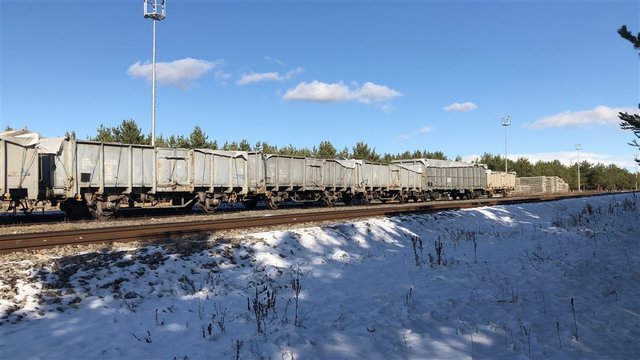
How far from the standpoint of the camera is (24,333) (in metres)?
5.32

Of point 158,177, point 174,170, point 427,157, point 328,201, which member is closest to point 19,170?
point 158,177

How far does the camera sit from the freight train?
15.4m

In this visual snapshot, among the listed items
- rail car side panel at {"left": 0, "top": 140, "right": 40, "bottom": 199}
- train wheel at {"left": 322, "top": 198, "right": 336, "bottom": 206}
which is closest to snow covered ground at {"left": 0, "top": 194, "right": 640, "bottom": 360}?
rail car side panel at {"left": 0, "top": 140, "right": 40, "bottom": 199}

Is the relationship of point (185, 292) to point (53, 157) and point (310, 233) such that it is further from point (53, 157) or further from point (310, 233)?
point (53, 157)

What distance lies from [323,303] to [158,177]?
1497 centimetres

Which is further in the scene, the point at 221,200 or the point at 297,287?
the point at 221,200

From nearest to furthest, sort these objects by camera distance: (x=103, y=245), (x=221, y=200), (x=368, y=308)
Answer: (x=368, y=308)
(x=103, y=245)
(x=221, y=200)

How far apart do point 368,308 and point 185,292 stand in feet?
9.43

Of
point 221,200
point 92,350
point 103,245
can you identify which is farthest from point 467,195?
point 92,350

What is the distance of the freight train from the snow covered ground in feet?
28.0

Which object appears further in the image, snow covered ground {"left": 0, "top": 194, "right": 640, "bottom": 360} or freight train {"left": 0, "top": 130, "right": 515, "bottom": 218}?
freight train {"left": 0, "top": 130, "right": 515, "bottom": 218}

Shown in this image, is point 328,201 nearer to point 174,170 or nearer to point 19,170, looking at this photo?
point 174,170

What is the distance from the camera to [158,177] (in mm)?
19719

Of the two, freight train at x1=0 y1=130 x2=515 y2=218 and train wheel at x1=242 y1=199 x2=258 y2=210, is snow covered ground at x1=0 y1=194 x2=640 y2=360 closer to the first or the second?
freight train at x1=0 y1=130 x2=515 y2=218
